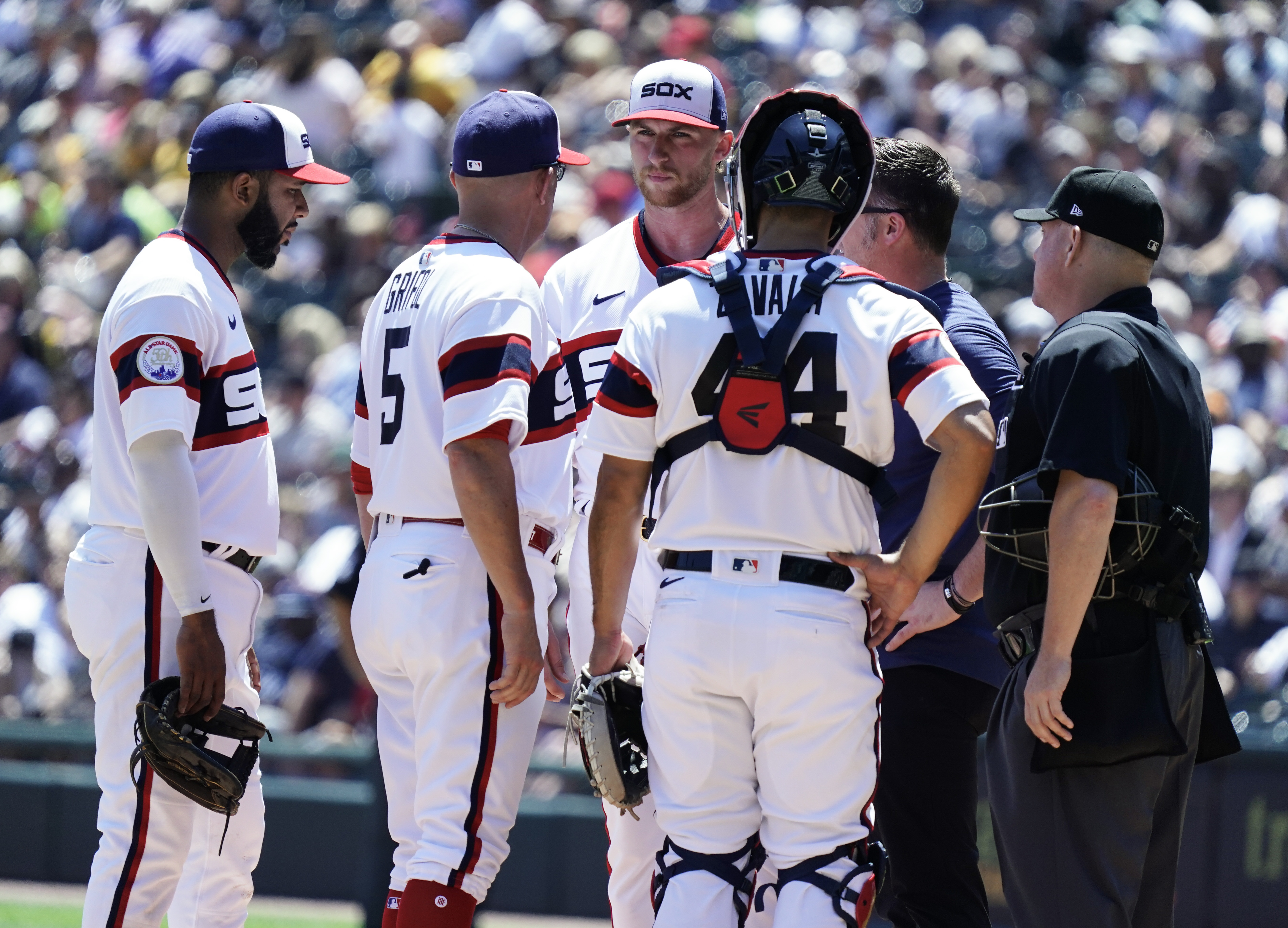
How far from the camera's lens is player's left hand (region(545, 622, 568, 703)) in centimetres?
423

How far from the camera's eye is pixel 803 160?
3.59 m

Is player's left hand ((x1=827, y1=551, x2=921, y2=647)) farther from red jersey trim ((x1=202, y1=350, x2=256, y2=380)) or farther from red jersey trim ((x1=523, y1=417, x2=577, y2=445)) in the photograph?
red jersey trim ((x1=202, y1=350, x2=256, y2=380))

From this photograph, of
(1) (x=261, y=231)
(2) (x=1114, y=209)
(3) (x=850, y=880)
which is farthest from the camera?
(1) (x=261, y=231)

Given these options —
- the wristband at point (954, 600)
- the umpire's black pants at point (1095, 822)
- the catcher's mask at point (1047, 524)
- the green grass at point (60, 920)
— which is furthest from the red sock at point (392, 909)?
the green grass at point (60, 920)

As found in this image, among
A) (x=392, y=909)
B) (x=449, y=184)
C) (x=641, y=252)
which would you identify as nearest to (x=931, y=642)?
(x=641, y=252)

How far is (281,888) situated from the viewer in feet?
27.3

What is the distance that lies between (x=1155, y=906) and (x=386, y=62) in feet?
37.3

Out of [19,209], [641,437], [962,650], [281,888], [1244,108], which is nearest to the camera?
[641,437]

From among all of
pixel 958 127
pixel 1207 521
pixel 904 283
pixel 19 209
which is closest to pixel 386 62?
pixel 19 209

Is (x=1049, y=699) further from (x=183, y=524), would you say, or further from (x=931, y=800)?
(x=183, y=524)

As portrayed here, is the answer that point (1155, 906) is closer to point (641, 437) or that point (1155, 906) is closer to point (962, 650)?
point (962, 650)

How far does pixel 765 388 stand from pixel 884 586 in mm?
519

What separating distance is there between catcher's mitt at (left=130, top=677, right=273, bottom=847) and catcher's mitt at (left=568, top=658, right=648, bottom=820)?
94cm

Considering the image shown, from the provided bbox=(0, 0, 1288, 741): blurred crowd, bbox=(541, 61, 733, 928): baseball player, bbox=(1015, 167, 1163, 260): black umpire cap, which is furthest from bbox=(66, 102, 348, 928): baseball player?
bbox=(0, 0, 1288, 741): blurred crowd
